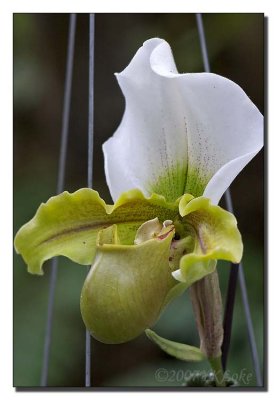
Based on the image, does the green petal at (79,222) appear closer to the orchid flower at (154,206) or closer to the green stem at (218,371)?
the orchid flower at (154,206)

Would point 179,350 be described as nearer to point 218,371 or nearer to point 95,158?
point 218,371

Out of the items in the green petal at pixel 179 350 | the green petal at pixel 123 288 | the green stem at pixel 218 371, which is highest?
the green petal at pixel 123 288

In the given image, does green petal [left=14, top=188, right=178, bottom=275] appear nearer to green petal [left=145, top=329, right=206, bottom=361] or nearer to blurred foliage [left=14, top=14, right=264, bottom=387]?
green petal [left=145, top=329, right=206, bottom=361]

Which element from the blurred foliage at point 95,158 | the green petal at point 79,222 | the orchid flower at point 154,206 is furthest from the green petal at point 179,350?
the blurred foliage at point 95,158

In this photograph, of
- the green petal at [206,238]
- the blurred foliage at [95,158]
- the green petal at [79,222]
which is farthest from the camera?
the blurred foliage at [95,158]

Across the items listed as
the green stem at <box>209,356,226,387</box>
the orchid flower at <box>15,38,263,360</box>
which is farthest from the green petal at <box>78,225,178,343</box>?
the green stem at <box>209,356,226,387</box>
